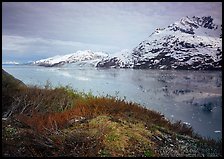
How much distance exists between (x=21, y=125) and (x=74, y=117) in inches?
54.6

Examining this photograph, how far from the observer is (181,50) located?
5769 centimetres

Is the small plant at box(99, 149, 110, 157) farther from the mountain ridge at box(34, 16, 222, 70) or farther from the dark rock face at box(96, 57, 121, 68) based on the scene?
the dark rock face at box(96, 57, 121, 68)

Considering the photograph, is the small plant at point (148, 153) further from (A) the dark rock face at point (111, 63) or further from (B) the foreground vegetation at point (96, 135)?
(A) the dark rock face at point (111, 63)

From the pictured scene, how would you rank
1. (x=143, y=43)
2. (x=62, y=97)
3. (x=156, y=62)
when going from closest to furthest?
(x=62, y=97)
(x=156, y=62)
(x=143, y=43)

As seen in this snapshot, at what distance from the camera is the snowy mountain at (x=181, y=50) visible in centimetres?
4543

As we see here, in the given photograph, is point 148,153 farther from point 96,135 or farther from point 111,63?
point 111,63

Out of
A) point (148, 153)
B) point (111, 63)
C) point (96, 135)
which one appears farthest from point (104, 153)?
point (111, 63)

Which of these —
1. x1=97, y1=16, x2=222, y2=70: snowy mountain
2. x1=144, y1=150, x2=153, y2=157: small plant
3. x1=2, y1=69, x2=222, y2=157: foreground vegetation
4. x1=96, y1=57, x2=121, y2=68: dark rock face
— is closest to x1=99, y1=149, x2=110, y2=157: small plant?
x1=2, y1=69, x2=222, y2=157: foreground vegetation

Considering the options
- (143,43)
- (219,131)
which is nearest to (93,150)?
(219,131)

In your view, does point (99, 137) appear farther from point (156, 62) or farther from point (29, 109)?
point (156, 62)

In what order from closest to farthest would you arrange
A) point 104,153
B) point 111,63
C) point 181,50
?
1. point 104,153
2. point 181,50
3. point 111,63

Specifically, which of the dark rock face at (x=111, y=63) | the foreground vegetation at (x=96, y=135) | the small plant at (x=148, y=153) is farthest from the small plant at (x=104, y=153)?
the dark rock face at (x=111, y=63)

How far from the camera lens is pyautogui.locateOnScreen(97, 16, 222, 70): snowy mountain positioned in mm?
45428

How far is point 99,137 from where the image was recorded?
579 centimetres
